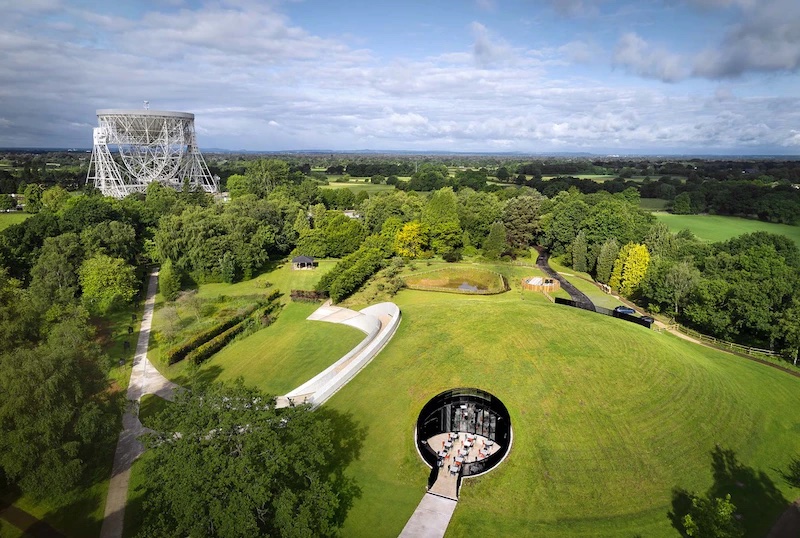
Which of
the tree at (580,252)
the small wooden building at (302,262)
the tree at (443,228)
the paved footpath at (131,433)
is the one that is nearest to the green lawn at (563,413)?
the paved footpath at (131,433)

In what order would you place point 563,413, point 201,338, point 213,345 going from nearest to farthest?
point 563,413, point 213,345, point 201,338

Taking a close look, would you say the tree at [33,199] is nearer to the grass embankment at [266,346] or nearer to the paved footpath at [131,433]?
the grass embankment at [266,346]

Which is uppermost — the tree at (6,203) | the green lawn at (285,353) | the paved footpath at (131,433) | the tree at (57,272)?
the tree at (6,203)

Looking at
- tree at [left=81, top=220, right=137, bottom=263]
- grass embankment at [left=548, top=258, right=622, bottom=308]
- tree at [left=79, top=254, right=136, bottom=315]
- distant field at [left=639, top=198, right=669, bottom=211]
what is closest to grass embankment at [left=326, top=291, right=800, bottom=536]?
grass embankment at [left=548, top=258, right=622, bottom=308]

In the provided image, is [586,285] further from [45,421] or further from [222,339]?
[45,421]

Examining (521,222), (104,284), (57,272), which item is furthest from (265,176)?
(104,284)

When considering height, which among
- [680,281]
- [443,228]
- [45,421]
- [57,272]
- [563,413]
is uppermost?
[443,228]

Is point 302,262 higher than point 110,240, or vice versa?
point 110,240
